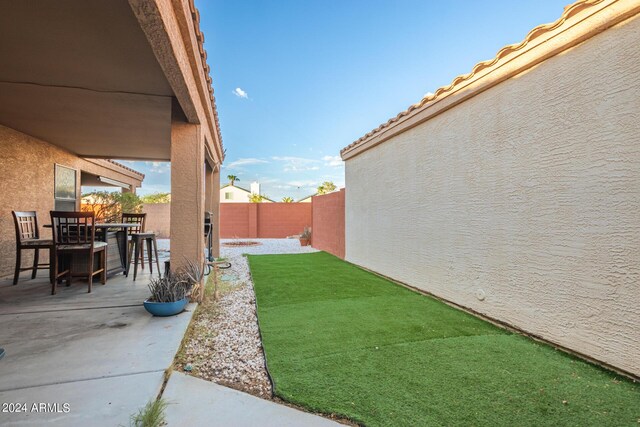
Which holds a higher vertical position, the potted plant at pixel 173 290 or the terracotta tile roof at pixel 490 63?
the terracotta tile roof at pixel 490 63

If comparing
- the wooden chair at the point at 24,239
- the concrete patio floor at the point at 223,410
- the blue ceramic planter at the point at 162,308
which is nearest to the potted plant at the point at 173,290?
the blue ceramic planter at the point at 162,308

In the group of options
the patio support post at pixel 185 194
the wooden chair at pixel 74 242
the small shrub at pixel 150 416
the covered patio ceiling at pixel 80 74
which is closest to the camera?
the small shrub at pixel 150 416

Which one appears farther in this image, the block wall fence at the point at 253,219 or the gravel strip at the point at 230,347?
the block wall fence at the point at 253,219

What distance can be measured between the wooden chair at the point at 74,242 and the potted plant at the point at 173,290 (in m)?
1.48

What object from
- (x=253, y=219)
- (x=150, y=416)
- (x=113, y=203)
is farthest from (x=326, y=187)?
(x=150, y=416)

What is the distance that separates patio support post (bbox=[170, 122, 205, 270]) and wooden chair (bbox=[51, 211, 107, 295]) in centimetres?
135

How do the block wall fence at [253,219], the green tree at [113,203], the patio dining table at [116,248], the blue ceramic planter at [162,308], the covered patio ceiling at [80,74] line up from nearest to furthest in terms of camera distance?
the covered patio ceiling at [80,74] < the blue ceramic planter at [162,308] < the patio dining table at [116,248] < the green tree at [113,203] < the block wall fence at [253,219]

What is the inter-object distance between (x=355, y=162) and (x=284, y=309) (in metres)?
4.68

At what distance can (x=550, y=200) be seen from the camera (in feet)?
9.56

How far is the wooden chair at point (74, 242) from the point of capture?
4262 millimetres

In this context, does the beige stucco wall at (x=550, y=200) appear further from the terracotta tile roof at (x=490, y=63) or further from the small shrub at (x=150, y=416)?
the small shrub at (x=150, y=416)

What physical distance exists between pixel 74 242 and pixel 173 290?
2.01 meters

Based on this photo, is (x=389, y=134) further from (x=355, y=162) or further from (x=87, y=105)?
(x=87, y=105)

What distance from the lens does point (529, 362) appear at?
8.30 ft
